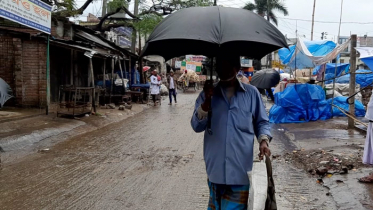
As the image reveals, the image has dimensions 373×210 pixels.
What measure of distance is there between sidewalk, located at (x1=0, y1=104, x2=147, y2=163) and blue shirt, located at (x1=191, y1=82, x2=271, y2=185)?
5151 millimetres

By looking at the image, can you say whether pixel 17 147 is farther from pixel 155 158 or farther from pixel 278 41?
pixel 278 41

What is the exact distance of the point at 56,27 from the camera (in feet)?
46.9

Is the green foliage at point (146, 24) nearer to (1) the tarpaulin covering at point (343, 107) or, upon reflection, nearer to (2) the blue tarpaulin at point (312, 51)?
(2) the blue tarpaulin at point (312, 51)

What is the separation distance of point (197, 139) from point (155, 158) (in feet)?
7.56

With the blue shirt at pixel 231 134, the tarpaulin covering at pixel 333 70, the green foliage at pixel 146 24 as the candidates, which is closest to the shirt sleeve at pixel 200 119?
the blue shirt at pixel 231 134

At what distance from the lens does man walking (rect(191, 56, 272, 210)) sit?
8.97 ft

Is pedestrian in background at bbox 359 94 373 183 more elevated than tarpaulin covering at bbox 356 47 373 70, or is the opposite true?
tarpaulin covering at bbox 356 47 373 70

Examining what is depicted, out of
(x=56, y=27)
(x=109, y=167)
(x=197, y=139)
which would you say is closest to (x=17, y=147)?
(x=109, y=167)

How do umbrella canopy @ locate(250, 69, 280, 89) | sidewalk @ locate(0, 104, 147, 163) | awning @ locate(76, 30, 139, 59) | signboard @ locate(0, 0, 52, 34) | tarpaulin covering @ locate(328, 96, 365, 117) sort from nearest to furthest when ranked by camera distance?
sidewalk @ locate(0, 104, 147, 163) → signboard @ locate(0, 0, 52, 34) → tarpaulin covering @ locate(328, 96, 365, 117) → umbrella canopy @ locate(250, 69, 280, 89) → awning @ locate(76, 30, 139, 59)

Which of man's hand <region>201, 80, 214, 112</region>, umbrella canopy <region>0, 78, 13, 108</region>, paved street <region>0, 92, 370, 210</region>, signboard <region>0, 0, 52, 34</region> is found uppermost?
signboard <region>0, 0, 52, 34</region>

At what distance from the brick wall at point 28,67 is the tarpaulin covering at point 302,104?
8.20 metres

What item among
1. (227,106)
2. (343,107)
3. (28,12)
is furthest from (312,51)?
(227,106)

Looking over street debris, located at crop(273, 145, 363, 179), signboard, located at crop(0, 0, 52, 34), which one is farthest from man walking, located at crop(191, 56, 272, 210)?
signboard, located at crop(0, 0, 52, 34)

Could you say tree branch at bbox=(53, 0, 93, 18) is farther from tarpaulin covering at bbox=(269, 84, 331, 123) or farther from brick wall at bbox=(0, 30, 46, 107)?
tarpaulin covering at bbox=(269, 84, 331, 123)
